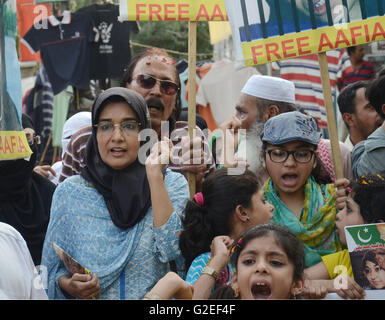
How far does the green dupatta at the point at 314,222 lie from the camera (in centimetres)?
327

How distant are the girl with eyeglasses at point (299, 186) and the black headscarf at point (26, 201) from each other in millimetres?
1430

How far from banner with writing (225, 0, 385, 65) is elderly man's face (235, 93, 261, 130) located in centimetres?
83

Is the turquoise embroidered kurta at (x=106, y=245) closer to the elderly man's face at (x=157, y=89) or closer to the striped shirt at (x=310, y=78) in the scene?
the elderly man's face at (x=157, y=89)

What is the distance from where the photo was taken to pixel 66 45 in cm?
810

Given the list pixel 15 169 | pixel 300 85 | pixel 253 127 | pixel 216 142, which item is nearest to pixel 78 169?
pixel 15 169

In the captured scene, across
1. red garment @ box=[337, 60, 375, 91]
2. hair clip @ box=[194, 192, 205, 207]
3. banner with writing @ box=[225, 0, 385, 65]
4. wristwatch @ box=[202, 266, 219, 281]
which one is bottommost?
wristwatch @ box=[202, 266, 219, 281]

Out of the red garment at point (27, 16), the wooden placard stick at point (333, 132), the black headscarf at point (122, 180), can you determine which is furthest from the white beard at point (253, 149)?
the red garment at point (27, 16)

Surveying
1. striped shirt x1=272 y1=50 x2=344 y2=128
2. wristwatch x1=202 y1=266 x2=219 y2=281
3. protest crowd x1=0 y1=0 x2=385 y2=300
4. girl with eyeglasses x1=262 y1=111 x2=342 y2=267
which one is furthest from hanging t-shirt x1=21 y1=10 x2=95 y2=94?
wristwatch x1=202 y1=266 x2=219 y2=281

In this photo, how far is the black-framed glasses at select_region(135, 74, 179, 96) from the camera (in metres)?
3.88

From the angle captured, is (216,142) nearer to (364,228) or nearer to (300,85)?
(364,228)

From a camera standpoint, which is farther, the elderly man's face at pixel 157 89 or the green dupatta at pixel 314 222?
the elderly man's face at pixel 157 89

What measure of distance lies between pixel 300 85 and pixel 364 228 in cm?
430

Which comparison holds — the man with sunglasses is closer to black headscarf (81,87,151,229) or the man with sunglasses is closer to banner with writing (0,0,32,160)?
black headscarf (81,87,151,229)

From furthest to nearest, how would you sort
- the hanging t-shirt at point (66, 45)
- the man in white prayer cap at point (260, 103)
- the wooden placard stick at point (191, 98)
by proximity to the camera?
A: the hanging t-shirt at point (66, 45)
the man in white prayer cap at point (260, 103)
the wooden placard stick at point (191, 98)
